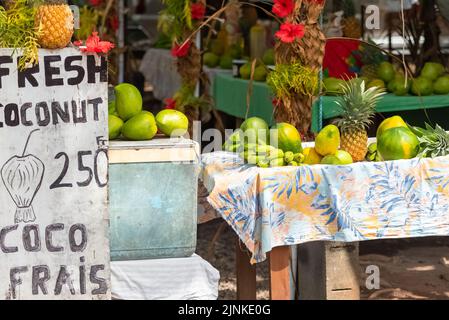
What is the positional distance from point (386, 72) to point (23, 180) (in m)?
3.58

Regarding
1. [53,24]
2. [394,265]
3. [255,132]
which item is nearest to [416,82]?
[394,265]

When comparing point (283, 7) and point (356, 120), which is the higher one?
point (283, 7)

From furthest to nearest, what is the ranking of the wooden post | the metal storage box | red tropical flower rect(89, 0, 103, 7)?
red tropical flower rect(89, 0, 103, 7)
the wooden post
the metal storage box

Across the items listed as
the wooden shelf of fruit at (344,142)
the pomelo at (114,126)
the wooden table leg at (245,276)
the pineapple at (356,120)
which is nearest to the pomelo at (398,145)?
the wooden shelf of fruit at (344,142)

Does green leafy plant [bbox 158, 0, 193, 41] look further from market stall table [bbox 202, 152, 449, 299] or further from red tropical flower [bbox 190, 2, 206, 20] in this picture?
market stall table [bbox 202, 152, 449, 299]

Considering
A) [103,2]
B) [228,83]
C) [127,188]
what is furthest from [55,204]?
[103,2]

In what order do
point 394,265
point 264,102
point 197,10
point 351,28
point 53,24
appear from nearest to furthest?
point 53,24 < point 394,265 < point 197,10 < point 264,102 < point 351,28

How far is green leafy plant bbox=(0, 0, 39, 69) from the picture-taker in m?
3.26

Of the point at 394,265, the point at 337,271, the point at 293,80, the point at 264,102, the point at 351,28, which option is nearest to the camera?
the point at 337,271

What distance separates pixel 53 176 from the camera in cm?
334

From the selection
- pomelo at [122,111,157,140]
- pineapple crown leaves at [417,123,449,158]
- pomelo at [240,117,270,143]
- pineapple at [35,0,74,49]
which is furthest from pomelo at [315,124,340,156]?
pineapple at [35,0,74,49]

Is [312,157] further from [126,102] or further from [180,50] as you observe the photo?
[180,50]

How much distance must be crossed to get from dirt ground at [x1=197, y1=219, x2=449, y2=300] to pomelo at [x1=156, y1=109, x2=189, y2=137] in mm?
1665

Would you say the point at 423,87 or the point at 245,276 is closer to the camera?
the point at 245,276
